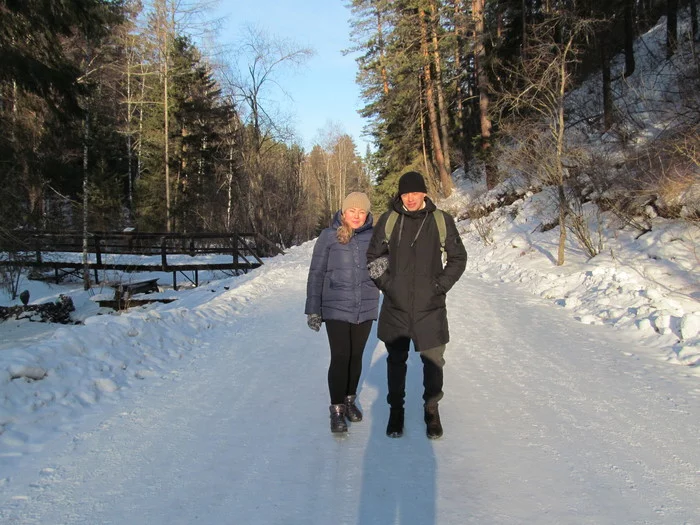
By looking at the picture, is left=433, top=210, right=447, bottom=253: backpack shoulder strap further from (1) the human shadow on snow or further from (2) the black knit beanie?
(1) the human shadow on snow

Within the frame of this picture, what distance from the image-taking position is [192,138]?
2853 centimetres

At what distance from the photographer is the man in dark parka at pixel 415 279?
321 centimetres

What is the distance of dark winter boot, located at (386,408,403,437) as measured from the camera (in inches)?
130

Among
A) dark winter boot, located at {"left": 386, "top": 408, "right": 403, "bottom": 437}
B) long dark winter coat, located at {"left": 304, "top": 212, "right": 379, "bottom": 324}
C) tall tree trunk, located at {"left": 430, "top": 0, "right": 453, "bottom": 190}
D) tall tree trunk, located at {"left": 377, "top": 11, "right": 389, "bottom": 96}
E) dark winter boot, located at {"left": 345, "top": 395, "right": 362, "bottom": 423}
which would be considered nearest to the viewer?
dark winter boot, located at {"left": 386, "top": 408, "right": 403, "bottom": 437}

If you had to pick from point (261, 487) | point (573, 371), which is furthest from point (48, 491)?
point (573, 371)

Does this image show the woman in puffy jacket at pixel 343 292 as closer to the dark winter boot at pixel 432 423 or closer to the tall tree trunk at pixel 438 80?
the dark winter boot at pixel 432 423

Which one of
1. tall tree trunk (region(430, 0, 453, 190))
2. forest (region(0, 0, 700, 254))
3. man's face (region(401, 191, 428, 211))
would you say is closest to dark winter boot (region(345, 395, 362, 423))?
man's face (region(401, 191, 428, 211))

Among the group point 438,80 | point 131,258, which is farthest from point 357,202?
point 438,80

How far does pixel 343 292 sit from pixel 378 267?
0.36 m

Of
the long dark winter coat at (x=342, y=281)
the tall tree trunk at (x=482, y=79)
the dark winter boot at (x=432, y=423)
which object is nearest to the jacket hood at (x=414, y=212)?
the long dark winter coat at (x=342, y=281)

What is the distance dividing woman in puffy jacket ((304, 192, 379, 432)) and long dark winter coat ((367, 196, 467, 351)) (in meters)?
0.20

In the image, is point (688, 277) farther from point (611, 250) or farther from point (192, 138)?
point (192, 138)

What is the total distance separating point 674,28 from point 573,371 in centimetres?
1796

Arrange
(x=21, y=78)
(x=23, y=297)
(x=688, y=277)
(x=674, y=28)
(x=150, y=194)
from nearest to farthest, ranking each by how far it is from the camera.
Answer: (x=688, y=277) < (x=21, y=78) < (x=23, y=297) < (x=674, y=28) < (x=150, y=194)
